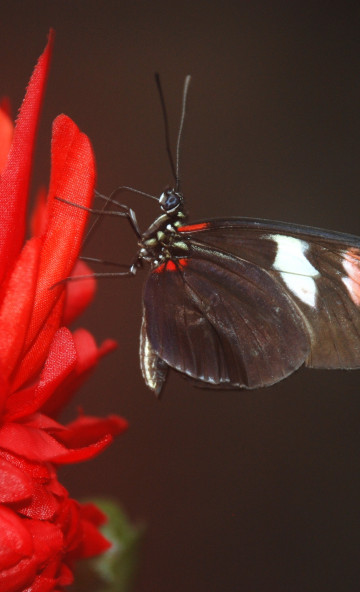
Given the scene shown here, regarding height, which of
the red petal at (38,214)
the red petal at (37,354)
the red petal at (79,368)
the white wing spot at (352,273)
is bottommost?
the red petal at (79,368)

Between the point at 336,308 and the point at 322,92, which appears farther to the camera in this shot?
the point at 322,92

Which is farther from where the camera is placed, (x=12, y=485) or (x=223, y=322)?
(x=223, y=322)

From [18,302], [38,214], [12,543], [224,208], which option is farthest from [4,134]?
[224,208]

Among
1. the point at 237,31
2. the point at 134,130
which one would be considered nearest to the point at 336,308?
the point at 134,130

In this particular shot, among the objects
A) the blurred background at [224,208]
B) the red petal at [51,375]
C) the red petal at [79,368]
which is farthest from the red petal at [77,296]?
the blurred background at [224,208]

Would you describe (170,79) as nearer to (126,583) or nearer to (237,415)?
(237,415)

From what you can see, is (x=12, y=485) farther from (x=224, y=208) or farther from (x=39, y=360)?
(x=224, y=208)

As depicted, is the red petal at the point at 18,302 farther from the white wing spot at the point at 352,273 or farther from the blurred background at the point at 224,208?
the blurred background at the point at 224,208

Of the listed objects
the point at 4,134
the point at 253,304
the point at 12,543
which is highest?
the point at 4,134
